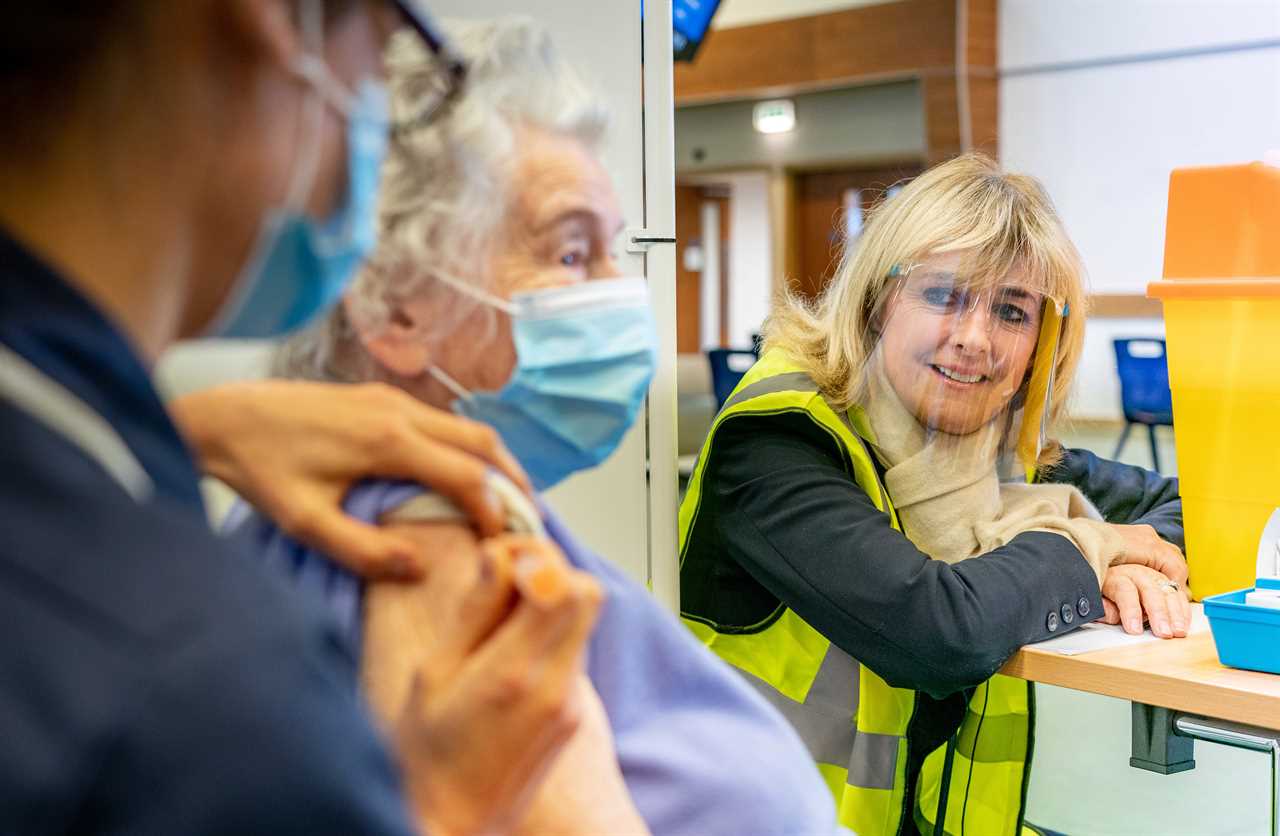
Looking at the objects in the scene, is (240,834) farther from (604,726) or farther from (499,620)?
(604,726)

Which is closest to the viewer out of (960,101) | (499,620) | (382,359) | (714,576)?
(499,620)

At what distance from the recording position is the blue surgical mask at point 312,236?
0.53 meters

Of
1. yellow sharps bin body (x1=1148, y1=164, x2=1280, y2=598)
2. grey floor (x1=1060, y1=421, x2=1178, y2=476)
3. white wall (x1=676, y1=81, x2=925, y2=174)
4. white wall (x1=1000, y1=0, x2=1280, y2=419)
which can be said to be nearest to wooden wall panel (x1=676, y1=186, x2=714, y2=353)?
white wall (x1=676, y1=81, x2=925, y2=174)

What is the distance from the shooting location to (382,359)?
29.7 inches

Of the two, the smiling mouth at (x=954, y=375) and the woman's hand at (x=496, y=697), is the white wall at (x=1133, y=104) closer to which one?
the smiling mouth at (x=954, y=375)

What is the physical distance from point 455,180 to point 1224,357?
1.39m

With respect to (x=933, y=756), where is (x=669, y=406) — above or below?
above

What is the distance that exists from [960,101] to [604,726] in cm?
778

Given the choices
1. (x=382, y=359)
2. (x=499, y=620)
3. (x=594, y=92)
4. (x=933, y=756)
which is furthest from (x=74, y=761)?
(x=933, y=756)

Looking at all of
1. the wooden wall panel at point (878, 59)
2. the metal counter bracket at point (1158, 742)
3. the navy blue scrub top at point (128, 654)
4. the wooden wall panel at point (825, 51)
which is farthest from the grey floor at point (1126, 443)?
the wooden wall panel at point (825, 51)

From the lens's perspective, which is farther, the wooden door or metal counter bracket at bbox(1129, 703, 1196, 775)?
the wooden door

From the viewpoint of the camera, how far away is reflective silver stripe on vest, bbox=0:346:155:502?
448 millimetres

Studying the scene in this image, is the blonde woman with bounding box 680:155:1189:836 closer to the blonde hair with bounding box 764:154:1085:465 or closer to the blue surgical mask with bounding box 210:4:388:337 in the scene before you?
the blonde hair with bounding box 764:154:1085:465

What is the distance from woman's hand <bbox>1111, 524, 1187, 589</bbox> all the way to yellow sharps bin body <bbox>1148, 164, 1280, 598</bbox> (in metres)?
0.04
